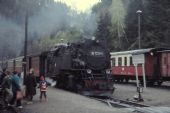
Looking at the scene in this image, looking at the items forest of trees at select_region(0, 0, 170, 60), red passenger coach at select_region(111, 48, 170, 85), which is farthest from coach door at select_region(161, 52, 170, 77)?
forest of trees at select_region(0, 0, 170, 60)

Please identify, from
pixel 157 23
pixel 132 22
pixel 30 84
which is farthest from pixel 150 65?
pixel 132 22

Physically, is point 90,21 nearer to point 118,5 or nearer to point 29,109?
point 29,109

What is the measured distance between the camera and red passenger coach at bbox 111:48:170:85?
107ft

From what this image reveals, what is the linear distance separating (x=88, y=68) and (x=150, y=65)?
9.98 metres

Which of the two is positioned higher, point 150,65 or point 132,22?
point 132,22

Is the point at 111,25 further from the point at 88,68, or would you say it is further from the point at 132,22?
the point at 88,68

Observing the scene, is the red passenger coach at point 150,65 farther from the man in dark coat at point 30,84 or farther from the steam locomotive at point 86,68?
the man in dark coat at point 30,84

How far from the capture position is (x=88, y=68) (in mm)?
25922

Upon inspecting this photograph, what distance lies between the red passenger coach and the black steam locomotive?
15.9ft

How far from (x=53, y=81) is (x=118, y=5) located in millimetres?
38018

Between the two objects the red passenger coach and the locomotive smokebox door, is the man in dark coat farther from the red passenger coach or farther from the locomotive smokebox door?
the red passenger coach

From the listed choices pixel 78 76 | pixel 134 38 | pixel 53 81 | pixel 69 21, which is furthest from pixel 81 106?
pixel 134 38

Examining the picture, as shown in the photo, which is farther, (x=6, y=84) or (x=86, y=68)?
(x=86, y=68)

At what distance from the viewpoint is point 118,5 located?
67188 millimetres
